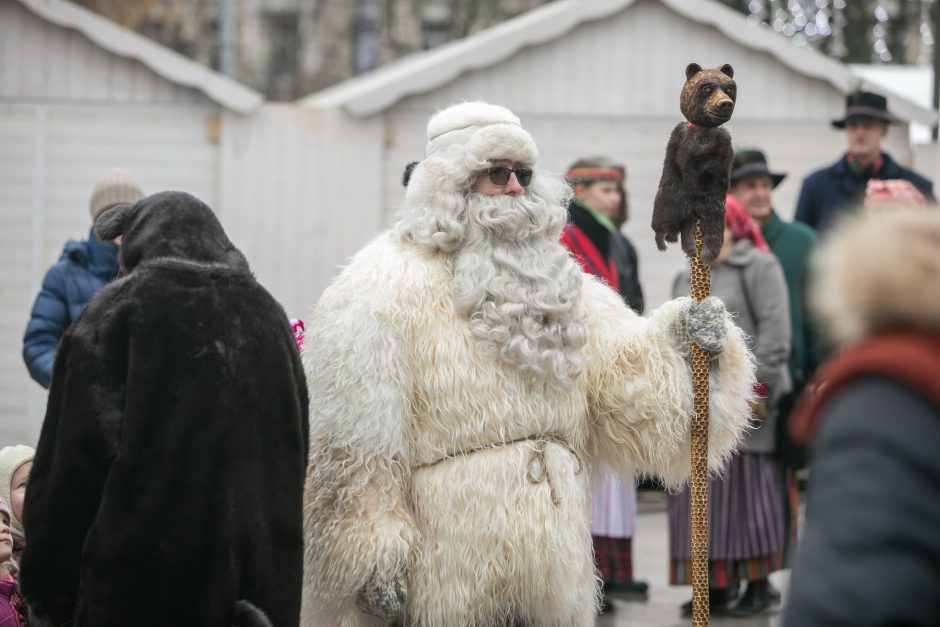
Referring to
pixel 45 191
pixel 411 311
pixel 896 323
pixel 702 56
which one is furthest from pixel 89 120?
pixel 896 323

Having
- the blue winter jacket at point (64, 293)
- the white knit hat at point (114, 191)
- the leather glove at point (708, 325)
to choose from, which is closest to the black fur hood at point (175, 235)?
the leather glove at point (708, 325)

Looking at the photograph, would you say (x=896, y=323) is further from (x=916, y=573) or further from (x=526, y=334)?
(x=526, y=334)

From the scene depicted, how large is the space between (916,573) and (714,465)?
260 cm

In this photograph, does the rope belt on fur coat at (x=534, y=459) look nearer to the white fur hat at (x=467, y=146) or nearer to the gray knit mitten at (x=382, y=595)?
the gray knit mitten at (x=382, y=595)

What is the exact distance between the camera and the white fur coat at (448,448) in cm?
413

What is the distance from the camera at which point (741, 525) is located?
22.5 ft

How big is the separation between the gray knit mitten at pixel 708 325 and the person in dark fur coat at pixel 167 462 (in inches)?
48.5

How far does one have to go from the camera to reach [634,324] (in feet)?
14.7

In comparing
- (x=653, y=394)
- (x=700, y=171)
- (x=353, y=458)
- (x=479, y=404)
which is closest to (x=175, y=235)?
(x=353, y=458)

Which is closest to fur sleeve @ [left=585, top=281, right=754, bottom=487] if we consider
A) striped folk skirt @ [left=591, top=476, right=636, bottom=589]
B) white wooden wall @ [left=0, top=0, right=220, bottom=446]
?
striped folk skirt @ [left=591, top=476, right=636, bottom=589]

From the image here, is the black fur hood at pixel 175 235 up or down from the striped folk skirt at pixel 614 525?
up

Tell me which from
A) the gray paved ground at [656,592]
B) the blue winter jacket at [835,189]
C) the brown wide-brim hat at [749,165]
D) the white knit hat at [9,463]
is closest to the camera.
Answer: the white knit hat at [9,463]

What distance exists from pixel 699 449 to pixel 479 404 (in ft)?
2.30

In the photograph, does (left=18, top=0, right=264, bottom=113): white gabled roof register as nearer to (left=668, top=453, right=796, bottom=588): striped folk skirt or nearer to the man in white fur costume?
(left=668, top=453, right=796, bottom=588): striped folk skirt
